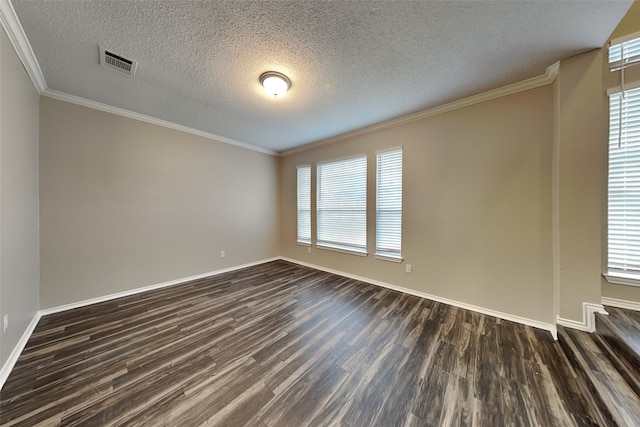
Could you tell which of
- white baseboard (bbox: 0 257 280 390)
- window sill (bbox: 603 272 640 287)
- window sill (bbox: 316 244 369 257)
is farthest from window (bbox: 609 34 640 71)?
white baseboard (bbox: 0 257 280 390)

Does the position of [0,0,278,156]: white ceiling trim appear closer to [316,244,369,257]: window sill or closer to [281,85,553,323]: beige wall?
[316,244,369,257]: window sill

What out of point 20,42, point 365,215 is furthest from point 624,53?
point 20,42

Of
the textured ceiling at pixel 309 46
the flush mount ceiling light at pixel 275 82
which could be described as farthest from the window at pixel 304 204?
the flush mount ceiling light at pixel 275 82

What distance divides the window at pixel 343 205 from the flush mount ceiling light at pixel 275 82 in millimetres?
1909

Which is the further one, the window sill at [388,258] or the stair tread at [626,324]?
the window sill at [388,258]

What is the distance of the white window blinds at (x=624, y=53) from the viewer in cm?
184

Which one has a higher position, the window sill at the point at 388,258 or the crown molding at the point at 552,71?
the crown molding at the point at 552,71

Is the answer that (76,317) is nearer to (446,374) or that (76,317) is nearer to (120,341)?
(120,341)

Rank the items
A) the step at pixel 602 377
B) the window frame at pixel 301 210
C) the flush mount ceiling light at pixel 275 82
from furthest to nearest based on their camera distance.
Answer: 1. the window frame at pixel 301 210
2. the flush mount ceiling light at pixel 275 82
3. the step at pixel 602 377

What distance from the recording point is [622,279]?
1.99 m

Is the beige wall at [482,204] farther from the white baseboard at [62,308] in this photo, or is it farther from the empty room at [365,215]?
the white baseboard at [62,308]

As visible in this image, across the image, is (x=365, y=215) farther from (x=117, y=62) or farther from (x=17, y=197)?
(x=17, y=197)

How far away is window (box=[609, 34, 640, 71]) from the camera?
1833 mm

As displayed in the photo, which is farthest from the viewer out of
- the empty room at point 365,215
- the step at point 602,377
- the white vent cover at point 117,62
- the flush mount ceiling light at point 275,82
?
the flush mount ceiling light at point 275,82
